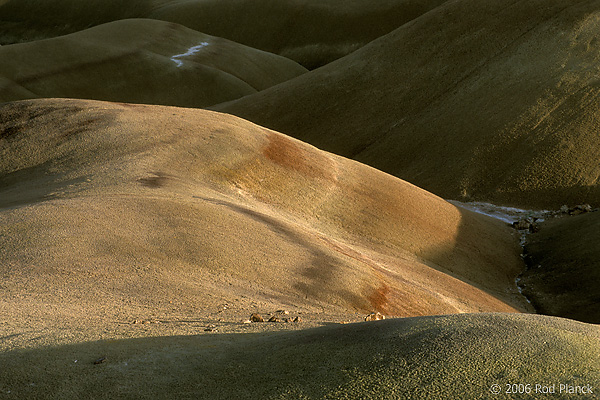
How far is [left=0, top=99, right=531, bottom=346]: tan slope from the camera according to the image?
8844 millimetres

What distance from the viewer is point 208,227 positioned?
11000 mm

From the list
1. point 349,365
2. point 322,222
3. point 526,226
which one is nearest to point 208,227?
point 322,222

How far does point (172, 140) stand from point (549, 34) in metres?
19.0

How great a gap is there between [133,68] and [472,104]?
24.0m

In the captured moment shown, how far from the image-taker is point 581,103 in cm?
2542

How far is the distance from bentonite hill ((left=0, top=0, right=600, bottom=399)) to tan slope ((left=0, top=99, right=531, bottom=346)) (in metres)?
0.06

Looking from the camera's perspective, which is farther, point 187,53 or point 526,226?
point 187,53

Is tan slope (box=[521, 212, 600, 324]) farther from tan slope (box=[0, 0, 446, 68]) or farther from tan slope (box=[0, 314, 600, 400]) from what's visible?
tan slope (box=[0, 0, 446, 68])

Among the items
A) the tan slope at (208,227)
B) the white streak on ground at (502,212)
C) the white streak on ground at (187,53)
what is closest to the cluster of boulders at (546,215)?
the white streak on ground at (502,212)

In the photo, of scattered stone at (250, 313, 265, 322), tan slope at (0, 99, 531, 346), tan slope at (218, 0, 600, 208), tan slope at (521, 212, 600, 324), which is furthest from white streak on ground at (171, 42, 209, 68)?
scattered stone at (250, 313, 265, 322)

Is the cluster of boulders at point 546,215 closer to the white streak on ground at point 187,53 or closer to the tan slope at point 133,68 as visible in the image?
the tan slope at point 133,68

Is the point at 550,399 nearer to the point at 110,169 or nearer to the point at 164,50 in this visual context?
the point at 110,169

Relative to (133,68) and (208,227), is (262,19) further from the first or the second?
(208,227)

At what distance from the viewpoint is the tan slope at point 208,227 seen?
8.84m
